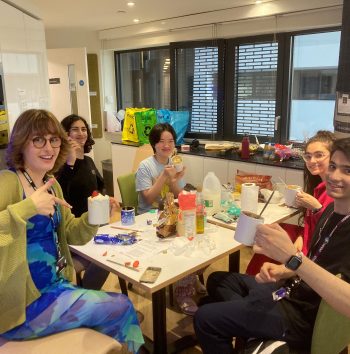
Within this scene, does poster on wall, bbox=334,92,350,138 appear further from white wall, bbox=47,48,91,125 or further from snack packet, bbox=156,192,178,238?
white wall, bbox=47,48,91,125

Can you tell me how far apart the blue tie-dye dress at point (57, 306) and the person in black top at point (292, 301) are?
33 centimetres

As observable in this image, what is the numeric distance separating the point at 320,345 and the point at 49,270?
108 centimetres

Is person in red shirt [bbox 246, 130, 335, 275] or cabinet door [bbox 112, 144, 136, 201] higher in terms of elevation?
person in red shirt [bbox 246, 130, 335, 275]

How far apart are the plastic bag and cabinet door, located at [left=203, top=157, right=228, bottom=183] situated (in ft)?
3.22

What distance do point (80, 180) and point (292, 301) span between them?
58.6 inches

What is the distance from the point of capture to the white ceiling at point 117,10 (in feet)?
11.8

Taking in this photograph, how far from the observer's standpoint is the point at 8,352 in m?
1.36

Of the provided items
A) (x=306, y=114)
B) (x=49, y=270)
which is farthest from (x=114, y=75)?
(x=49, y=270)

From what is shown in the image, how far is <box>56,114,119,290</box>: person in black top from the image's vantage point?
7.33 ft

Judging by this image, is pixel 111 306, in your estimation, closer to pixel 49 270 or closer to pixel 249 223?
pixel 49 270

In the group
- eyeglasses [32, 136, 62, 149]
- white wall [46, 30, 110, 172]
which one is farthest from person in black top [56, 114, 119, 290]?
white wall [46, 30, 110, 172]

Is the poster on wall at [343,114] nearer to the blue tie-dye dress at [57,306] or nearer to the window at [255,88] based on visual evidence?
the blue tie-dye dress at [57,306]

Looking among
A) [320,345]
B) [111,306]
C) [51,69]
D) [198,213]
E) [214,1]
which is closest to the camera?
[320,345]

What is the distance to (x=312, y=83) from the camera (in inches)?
149
